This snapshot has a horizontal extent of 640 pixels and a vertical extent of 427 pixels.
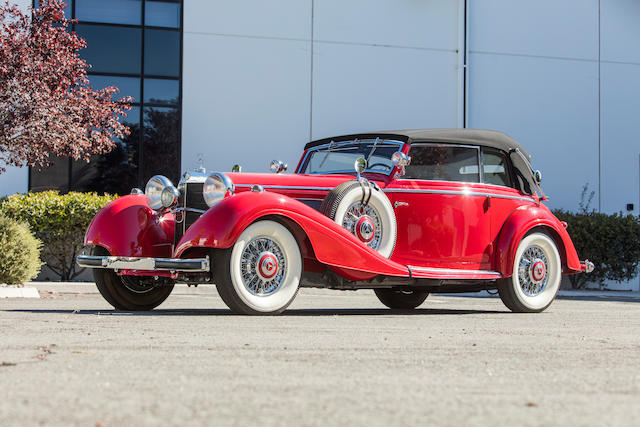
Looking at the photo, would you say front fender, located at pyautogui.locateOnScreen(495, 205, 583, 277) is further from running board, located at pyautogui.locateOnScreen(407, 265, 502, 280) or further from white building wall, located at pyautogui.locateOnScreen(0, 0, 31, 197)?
white building wall, located at pyautogui.locateOnScreen(0, 0, 31, 197)

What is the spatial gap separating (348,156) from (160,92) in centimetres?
1095

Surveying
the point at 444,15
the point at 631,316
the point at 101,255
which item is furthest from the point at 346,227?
the point at 444,15

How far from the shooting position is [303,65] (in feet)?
66.0

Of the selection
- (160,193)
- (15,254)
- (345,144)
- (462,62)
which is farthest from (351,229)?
(462,62)

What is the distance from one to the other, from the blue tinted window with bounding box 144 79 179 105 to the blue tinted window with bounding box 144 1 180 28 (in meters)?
1.33

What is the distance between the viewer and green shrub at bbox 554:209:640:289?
59.1ft

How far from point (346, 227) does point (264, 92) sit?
39.0 ft

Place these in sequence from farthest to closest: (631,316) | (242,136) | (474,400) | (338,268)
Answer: (242,136) → (631,316) → (338,268) → (474,400)

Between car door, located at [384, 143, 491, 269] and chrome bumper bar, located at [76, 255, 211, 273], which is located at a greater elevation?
car door, located at [384, 143, 491, 269]

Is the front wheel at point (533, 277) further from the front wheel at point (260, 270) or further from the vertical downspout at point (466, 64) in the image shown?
the vertical downspout at point (466, 64)

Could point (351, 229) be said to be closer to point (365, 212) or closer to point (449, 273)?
point (365, 212)

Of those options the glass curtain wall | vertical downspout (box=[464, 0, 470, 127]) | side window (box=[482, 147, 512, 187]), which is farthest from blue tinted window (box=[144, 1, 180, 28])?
side window (box=[482, 147, 512, 187])

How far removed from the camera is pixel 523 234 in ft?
30.9

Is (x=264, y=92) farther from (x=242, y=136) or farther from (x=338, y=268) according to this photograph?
(x=338, y=268)
